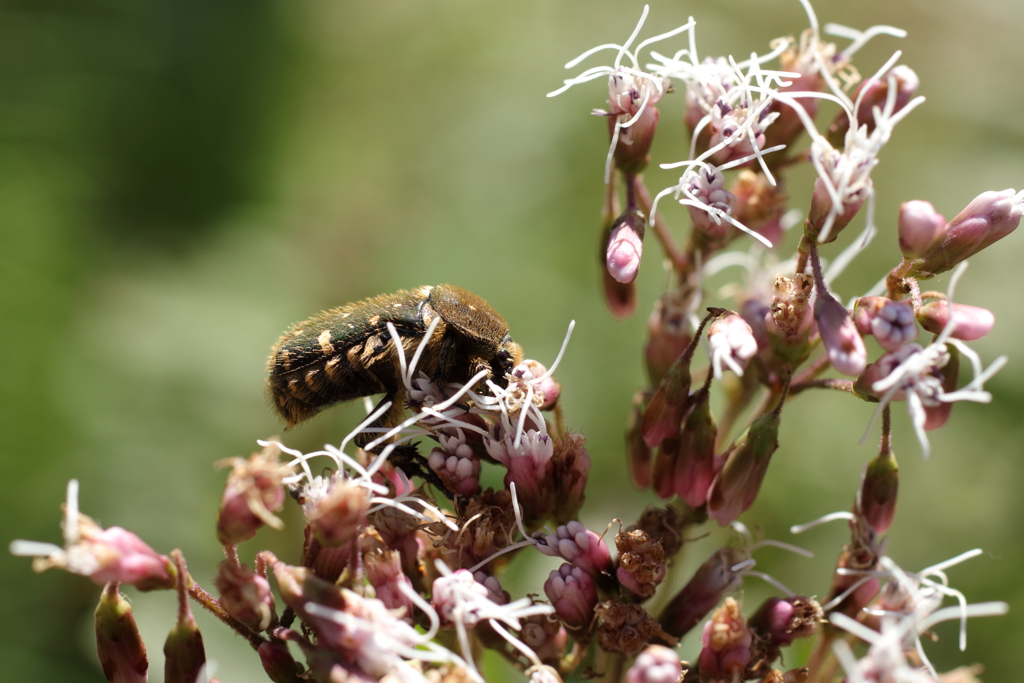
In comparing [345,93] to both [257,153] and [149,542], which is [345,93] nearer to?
[257,153]

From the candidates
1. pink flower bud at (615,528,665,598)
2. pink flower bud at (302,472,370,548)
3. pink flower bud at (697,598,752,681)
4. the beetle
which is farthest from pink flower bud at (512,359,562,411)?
pink flower bud at (697,598,752,681)

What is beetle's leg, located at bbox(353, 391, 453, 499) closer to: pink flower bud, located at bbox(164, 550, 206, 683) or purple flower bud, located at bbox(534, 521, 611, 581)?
purple flower bud, located at bbox(534, 521, 611, 581)

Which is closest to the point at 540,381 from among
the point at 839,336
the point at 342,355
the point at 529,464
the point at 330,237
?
the point at 529,464

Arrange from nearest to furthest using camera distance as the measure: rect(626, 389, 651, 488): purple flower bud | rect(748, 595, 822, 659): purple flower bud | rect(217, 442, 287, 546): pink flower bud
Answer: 1. rect(217, 442, 287, 546): pink flower bud
2. rect(748, 595, 822, 659): purple flower bud
3. rect(626, 389, 651, 488): purple flower bud

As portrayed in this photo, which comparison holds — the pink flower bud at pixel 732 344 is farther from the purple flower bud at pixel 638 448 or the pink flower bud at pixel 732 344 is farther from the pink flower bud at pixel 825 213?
the purple flower bud at pixel 638 448

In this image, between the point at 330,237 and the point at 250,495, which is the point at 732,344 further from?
the point at 330,237

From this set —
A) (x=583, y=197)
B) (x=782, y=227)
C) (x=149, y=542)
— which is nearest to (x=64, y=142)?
(x=149, y=542)
